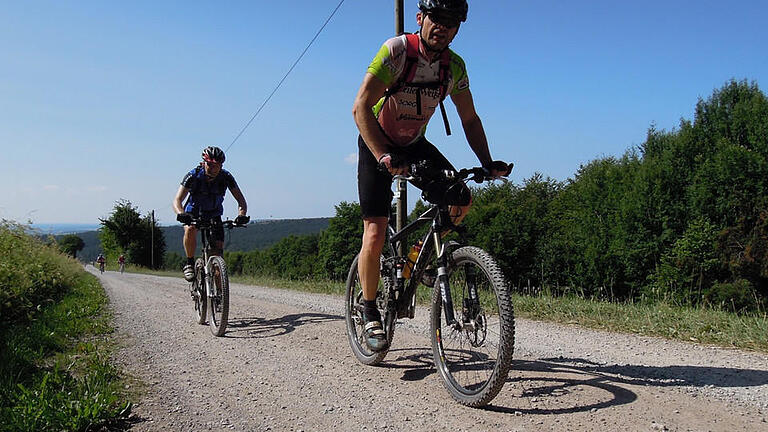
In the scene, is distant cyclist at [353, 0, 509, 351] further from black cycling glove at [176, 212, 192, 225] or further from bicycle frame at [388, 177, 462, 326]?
black cycling glove at [176, 212, 192, 225]

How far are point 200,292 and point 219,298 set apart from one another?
74cm

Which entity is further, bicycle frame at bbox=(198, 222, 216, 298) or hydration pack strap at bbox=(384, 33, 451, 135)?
bicycle frame at bbox=(198, 222, 216, 298)

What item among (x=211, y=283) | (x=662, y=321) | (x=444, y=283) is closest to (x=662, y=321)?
(x=662, y=321)

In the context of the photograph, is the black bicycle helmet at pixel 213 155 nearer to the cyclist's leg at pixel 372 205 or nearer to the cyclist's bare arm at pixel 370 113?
the cyclist's leg at pixel 372 205

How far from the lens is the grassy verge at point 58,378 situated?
103 inches

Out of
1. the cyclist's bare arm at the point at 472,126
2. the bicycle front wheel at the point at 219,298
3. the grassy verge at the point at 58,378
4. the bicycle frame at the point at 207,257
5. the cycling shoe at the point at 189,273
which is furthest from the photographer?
the cycling shoe at the point at 189,273

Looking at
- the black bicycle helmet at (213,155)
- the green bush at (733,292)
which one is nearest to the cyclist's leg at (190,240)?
the black bicycle helmet at (213,155)

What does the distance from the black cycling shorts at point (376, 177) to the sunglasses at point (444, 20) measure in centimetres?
83

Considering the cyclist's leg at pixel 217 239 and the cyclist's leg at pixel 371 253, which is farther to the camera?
the cyclist's leg at pixel 217 239

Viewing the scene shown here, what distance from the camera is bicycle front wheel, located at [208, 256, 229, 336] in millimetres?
5395

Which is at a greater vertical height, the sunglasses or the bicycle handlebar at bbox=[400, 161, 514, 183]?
the sunglasses

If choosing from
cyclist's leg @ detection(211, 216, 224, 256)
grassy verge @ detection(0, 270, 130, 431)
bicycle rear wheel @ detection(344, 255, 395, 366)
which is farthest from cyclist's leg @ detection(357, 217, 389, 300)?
cyclist's leg @ detection(211, 216, 224, 256)

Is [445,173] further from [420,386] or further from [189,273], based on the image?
[189,273]

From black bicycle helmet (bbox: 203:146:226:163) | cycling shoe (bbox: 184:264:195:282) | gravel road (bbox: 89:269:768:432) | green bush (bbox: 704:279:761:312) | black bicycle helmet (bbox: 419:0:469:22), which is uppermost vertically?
black bicycle helmet (bbox: 419:0:469:22)
